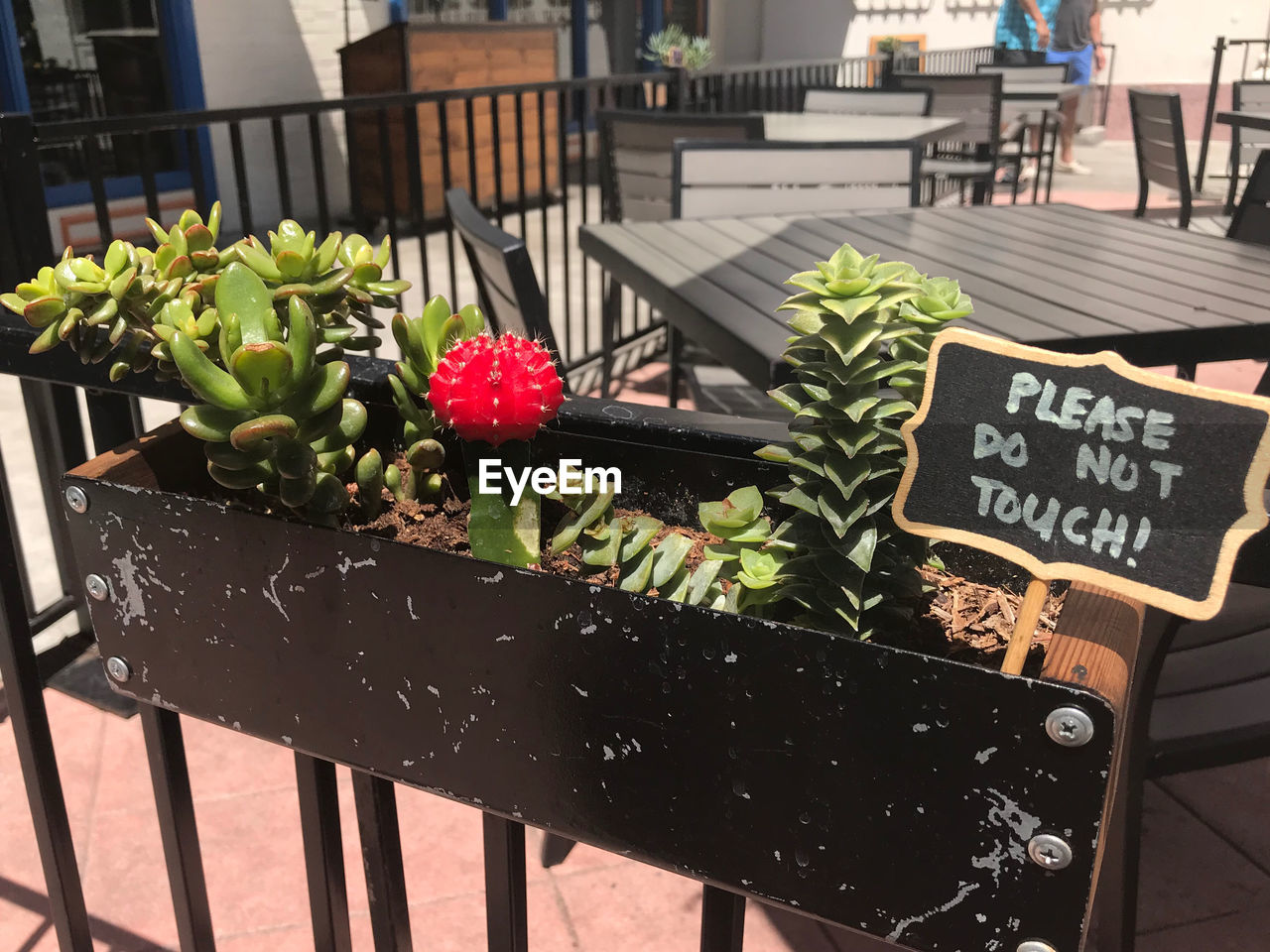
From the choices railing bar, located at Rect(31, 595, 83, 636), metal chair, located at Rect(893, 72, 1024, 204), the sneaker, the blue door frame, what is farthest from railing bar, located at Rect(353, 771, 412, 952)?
the sneaker

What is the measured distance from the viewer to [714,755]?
1.99 feet

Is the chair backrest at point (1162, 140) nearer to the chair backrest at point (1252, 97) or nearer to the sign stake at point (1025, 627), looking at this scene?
the chair backrest at point (1252, 97)

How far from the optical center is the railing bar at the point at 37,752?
3.37 ft

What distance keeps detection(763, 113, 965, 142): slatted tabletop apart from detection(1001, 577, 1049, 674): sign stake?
380cm

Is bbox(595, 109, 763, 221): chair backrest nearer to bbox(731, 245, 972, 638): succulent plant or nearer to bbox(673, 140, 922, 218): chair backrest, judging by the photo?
bbox(673, 140, 922, 218): chair backrest

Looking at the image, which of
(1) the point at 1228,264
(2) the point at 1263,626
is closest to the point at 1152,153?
(1) the point at 1228,264

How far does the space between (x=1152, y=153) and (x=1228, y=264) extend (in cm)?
368

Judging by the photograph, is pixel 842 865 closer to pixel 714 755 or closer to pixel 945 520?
pixel 714 755

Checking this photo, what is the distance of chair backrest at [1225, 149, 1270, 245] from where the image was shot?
9.75 feet

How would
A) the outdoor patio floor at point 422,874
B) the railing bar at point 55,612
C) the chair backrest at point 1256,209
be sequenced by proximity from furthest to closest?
the chair backrest at point 1256,209 < the railing bar at point 55,612 < the outdoor patio floor at point 422,874

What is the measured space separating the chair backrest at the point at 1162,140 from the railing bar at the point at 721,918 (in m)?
4.93

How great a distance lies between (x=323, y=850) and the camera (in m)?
0.94

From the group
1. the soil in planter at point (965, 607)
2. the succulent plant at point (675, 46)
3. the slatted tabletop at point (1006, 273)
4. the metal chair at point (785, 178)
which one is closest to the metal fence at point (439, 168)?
the metal chair at point (785, 178)

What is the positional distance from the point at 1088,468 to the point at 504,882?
1.92ft
